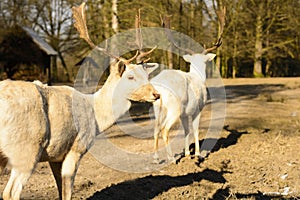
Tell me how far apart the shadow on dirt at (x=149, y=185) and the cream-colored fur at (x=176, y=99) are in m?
1.06

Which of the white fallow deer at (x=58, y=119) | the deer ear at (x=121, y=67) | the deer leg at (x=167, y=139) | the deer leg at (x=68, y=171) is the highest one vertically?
the deer ear at (x=121, y=67)

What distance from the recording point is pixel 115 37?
51.6ft

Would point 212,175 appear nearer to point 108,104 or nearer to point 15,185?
point 108,104

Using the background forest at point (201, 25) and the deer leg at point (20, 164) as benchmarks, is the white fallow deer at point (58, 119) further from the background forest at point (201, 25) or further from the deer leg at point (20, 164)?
the background forest at point (201, 25)

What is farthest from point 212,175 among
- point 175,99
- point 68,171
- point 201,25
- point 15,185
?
point 201,25

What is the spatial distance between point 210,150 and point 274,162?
177 cm

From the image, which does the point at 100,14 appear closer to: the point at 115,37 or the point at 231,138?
the point at 115,37

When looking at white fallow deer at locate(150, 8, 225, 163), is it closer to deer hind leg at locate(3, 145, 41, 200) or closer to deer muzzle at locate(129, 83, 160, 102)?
deer muzzle at locate(129, 83, 160, 102)

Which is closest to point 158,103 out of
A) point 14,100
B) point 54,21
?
point 14,100

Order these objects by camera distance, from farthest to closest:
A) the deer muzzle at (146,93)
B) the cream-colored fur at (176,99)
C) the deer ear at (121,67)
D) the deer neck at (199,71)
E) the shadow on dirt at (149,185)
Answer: the deer neck at (199,71) → the cream-colored fur at (176,99) → the shadow on dirt at (149,185) → the deer muzzle at (146,93) → the deer ear at (121,67)

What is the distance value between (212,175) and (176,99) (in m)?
1.74

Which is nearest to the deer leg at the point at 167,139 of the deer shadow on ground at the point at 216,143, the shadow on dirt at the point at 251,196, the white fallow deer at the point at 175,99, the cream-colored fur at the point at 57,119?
the white fallow deer at the point at 175,99

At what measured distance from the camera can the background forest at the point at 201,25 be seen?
19781mm

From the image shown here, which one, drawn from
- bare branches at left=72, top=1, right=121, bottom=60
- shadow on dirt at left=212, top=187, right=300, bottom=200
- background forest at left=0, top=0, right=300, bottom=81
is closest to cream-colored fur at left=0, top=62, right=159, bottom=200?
bare branches at left=72, top=1, right=121, bottom=60
